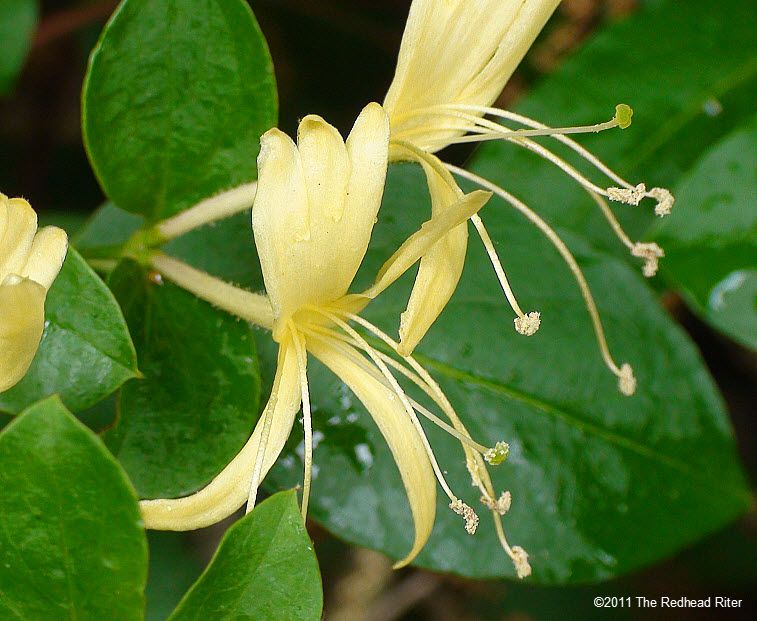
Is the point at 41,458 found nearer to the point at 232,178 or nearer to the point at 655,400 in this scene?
the point at 232,178

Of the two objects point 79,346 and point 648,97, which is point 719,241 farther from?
point 79,346

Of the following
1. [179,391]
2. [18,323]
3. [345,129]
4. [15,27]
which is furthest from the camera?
[345,129]

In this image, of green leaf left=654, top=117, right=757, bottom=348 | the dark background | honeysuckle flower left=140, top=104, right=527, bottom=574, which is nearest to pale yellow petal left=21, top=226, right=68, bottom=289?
honeysuckle flower left=140, top=104, right=527, bottom=574

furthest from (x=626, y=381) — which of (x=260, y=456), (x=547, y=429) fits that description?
(x=260, y=456)

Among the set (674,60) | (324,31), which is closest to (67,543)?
(674,60)

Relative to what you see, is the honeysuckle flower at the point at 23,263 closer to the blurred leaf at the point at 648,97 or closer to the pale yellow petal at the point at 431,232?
the pale yellow petal at the point at 431,232

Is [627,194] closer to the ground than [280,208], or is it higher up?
higher up

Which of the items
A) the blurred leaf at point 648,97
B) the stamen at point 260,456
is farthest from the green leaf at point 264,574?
the blurred leaf at point 648,97

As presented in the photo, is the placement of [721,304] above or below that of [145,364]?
above
